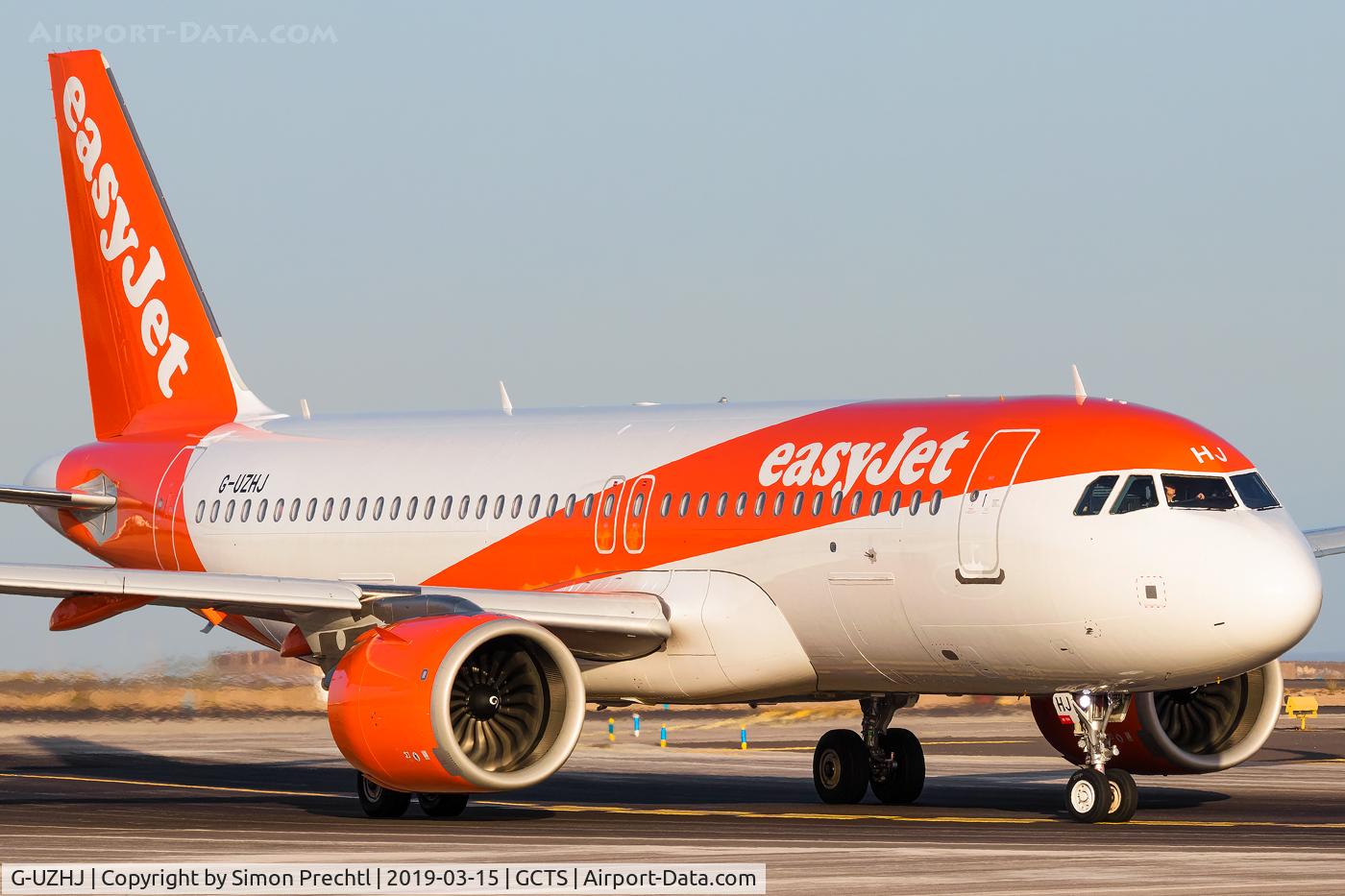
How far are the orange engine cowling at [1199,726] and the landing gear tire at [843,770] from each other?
2.80 m

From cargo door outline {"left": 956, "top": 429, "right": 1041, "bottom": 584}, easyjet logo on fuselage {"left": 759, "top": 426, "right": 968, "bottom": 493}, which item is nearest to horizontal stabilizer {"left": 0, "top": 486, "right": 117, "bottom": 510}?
easyjet logo on fuselage {"left": 759, "top": 426, "right": 968, "bottom": 493}

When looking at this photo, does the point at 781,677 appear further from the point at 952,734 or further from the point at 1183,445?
the point at 952,734

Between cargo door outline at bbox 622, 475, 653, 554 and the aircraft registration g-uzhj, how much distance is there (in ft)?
0.11

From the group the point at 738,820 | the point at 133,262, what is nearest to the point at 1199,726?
the point at 738,820

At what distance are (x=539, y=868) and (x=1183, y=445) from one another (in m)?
7.65

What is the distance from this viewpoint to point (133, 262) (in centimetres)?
3152

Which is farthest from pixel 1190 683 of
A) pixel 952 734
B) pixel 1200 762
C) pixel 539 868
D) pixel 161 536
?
pixel 952 734

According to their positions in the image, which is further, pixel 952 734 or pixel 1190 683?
pixel 952 734

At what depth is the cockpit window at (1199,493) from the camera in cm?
2038

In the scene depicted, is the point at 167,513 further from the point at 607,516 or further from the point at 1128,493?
the point at 1128,493

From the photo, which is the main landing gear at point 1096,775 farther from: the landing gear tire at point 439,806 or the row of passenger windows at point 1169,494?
the landing gear tire at point 439,806

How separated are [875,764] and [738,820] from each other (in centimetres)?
366

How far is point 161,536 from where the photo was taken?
1158 inches

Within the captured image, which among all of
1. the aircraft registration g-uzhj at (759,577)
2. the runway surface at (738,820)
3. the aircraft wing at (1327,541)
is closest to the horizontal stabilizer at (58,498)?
the aircraft registration g-uzhj at (759,577)
